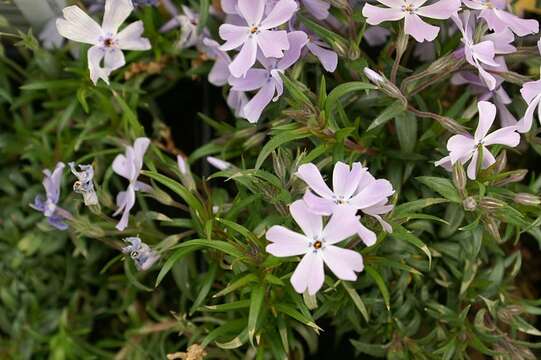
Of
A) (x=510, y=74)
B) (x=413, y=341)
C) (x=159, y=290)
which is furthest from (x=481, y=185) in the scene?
(x=159, y=290)

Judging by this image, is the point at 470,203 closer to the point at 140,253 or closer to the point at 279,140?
the point at 279,140

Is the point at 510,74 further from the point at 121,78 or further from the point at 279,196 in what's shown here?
the point at 121,78

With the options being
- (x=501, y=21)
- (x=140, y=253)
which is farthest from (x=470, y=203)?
(x=140, y=253)

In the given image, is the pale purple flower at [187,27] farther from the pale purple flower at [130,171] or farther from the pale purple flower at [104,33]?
the pale purple flower at [130,171]

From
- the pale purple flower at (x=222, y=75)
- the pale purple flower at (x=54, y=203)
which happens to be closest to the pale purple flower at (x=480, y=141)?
the pale purple flower at (x=222, y=75)

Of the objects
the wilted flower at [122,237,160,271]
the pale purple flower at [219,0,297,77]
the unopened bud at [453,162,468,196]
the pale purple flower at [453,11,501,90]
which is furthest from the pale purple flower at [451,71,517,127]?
the wilted flower at [122,237,160,271]

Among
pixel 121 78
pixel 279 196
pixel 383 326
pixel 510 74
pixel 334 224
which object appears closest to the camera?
pixel 334 224
